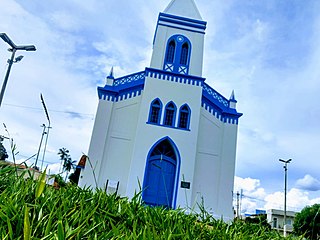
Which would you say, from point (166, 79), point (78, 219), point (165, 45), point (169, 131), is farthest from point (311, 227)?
point (165, 45)

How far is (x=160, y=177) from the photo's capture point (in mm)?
14297

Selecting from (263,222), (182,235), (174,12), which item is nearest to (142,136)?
(174,12)

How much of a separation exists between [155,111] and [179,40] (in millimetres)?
4686

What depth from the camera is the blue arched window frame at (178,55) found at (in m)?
16.2

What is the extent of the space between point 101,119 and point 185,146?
15.0ft

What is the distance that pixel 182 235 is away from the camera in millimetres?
1769

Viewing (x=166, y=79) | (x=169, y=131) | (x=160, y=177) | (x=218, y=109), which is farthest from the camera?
(x=218, y=109)

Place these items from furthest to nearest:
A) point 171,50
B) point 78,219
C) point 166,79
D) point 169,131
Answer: point 171,50 → point 166,79 → point 169,131 → point 78,219

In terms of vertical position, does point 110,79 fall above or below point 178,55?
below

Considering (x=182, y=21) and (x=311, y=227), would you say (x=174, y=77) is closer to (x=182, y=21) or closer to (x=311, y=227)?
(x=182, y=21)

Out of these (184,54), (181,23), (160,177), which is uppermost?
(181,23)

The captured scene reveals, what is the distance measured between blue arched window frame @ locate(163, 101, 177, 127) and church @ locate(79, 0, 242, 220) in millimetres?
51

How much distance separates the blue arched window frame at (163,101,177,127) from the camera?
49.0 ft

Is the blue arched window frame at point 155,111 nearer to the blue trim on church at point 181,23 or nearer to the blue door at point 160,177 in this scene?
the blue door at point 160,177
